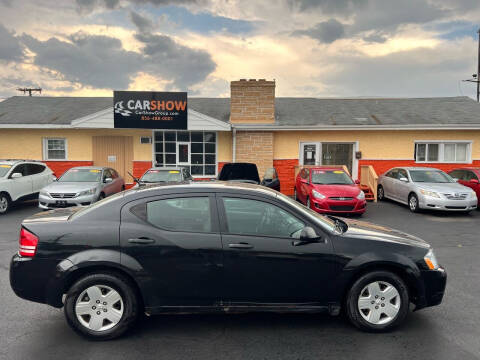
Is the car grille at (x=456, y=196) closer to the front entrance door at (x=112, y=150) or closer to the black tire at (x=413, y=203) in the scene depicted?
the black tire at (x=413, y=203)

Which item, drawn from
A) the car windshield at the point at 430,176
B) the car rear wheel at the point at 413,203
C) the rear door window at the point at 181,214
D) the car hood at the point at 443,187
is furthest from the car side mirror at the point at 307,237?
the car windshield at the point at 430,176

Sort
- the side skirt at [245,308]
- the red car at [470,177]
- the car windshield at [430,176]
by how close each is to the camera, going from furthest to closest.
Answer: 1. the red car at [470,177]
2. the car windshield at [430,176]
3. the side skirt at [245,308]

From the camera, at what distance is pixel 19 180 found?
1135 cm

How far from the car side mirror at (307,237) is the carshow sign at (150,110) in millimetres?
11320

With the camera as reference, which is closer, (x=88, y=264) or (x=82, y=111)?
(x=88, y=264)

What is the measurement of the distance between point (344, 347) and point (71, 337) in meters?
2.72

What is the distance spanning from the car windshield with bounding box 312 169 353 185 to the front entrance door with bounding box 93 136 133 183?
8511 millimetres

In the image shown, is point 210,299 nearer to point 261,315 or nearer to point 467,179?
point 261,315

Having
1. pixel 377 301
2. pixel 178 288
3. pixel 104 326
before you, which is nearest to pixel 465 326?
pixel 377 301

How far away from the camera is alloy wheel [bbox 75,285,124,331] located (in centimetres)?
344

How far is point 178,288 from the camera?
Result: 11.5 ft

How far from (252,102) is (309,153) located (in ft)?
11.1

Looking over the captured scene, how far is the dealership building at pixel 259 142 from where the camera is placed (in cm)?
1498

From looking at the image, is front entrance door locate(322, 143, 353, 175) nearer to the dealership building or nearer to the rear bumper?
the dealership building
